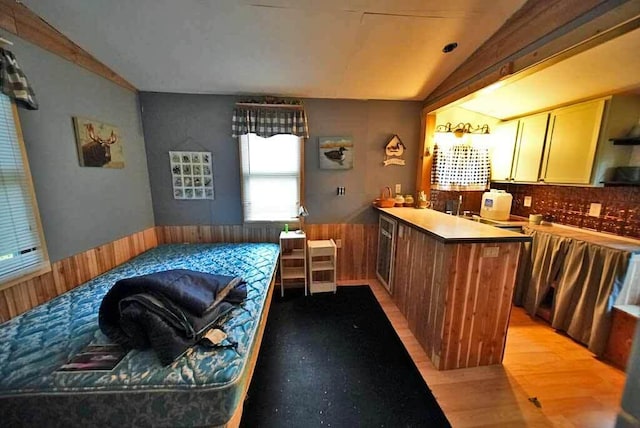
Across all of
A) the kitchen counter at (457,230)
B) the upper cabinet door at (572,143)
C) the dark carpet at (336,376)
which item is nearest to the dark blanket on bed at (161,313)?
the dark carpet at (336,376)

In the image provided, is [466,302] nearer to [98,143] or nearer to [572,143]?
[572,143]

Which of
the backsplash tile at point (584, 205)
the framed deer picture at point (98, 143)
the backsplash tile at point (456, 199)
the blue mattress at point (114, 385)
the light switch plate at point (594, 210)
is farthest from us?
the backsplash tile at point (456, 199)

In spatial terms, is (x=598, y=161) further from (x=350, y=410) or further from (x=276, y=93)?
(x=276, y=93)

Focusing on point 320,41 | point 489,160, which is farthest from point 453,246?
point 489,160

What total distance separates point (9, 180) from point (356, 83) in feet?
9.50

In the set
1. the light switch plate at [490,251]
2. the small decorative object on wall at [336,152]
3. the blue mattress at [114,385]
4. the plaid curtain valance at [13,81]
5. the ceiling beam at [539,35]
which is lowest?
the blue mattress at [114,385]

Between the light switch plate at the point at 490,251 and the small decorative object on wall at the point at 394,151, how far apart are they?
68.8 inches

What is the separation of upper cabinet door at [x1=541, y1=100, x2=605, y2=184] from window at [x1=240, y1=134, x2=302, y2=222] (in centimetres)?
276

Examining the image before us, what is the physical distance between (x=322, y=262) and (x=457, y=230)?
166 centimetres

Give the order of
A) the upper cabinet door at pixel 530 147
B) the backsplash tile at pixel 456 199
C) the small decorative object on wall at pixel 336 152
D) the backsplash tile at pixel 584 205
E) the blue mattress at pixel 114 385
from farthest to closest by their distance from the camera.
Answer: the backsplash tile at pixel 456 199 → the small decorative object on wall at pixel 336 152 → the upper cabinet door at pixel 530 147 → the backsplash tile at pixel 584 205 → the blue mattress at pixel 114 385

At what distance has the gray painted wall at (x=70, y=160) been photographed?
1.65m

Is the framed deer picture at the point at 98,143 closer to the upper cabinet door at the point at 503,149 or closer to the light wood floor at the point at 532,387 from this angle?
the light wood floor at the point at 532,387

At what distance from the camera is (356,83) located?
2596mm

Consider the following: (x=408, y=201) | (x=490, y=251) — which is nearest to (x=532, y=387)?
(x=490, y=251)
